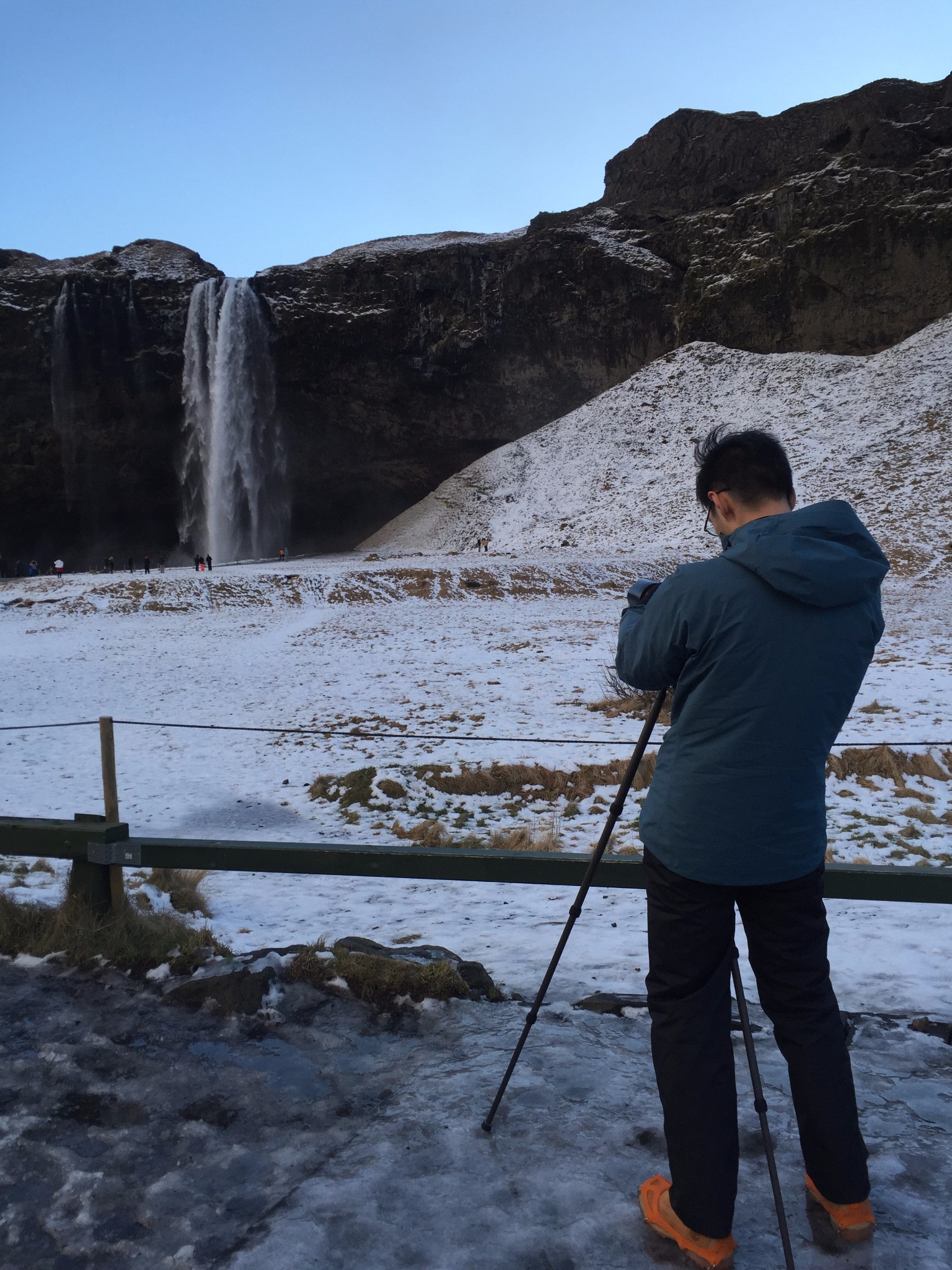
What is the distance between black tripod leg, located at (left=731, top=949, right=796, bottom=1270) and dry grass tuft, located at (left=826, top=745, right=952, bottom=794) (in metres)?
6.89

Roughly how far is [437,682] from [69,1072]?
1213cm

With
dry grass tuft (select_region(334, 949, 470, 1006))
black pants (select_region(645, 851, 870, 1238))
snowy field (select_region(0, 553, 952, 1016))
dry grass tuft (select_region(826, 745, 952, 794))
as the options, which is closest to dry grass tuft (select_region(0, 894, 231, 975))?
snowy field (select_region(0, 553, 952, 1016))

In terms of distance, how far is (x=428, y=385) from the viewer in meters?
53.5

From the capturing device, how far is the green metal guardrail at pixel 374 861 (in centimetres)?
354

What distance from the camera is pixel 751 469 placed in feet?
7.75

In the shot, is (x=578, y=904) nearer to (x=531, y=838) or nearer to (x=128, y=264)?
(x=531, y=838)

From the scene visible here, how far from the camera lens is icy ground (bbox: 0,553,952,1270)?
2375 mm

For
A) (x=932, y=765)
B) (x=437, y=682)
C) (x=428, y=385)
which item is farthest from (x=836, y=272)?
(x=932, y=765)

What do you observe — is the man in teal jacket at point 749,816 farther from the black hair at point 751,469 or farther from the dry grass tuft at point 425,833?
the dry grass tuft at point 425,833

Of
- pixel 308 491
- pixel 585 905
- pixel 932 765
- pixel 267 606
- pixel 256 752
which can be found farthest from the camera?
pixel 308 491

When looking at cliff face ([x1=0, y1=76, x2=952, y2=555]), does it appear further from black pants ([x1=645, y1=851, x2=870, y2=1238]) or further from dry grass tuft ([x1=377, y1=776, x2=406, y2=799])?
black pants ([x1=645, y1=851, x2=870, y2=1238])

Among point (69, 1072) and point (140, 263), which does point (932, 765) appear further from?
point (140, 263)

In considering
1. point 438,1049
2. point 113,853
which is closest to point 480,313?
point 113,853

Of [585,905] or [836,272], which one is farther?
[836,272]
